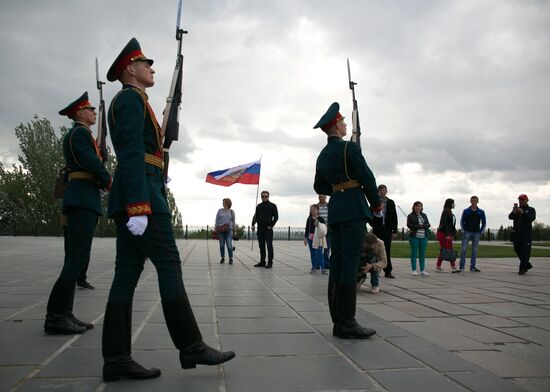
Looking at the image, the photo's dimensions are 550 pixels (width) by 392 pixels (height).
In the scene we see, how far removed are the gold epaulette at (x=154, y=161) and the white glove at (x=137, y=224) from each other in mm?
482

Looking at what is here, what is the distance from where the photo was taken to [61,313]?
4.43 m

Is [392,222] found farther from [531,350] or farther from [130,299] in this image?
[130,299]

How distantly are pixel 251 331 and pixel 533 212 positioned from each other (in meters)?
9.75

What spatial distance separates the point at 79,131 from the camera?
481 centimetres

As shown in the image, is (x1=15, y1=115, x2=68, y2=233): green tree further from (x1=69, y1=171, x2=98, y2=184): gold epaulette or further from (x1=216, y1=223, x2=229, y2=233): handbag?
(x1=69, y1=171, x2=98, y2=184): gold epaulette

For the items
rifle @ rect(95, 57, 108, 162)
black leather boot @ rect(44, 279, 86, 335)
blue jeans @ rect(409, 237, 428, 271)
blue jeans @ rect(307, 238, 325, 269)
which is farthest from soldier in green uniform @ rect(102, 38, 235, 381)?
blue jeans @ rect(409, 237, 428, 271)

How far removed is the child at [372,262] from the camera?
7.73m

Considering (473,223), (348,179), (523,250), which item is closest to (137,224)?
(348,179)

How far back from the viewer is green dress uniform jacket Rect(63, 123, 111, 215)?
4688mm

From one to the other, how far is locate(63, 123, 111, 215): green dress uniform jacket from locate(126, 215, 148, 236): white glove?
6.13ft

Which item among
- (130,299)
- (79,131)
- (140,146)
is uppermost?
(79,131)

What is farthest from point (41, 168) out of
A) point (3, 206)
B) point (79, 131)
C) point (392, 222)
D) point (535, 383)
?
point (535, 383)

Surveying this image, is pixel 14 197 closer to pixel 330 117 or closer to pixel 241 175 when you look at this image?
pixel 241 175

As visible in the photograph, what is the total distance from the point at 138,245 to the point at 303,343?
68.0 inches
